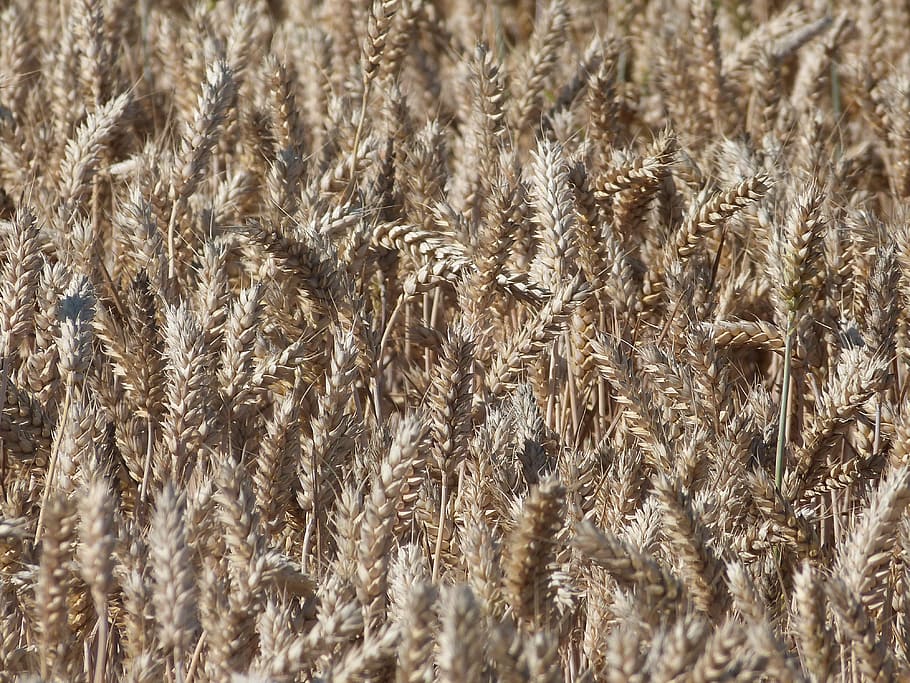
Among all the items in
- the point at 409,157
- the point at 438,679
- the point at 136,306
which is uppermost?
the point at 409,157

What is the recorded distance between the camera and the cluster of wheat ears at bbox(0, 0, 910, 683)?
6.46 ft

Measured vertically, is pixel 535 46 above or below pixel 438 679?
above

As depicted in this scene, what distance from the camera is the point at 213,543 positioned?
2.20 m

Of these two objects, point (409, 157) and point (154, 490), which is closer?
point (154, 490)

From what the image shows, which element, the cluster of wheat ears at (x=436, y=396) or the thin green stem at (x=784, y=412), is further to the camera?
the thin green stem at (x=784, y=412)

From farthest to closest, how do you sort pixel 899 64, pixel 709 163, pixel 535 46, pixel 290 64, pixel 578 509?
1. pixel 899 64
2. pixel 290 64
3. pixel 535 46
4. pixel 709 163
5. pixel 578 509

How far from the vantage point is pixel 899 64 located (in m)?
4.75

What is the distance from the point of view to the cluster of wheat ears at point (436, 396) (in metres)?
1.97

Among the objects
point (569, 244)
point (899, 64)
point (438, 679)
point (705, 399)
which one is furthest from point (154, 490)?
point (899, 64)

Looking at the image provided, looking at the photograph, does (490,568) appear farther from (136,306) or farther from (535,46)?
(535,46)

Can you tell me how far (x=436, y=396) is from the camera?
2459 mm

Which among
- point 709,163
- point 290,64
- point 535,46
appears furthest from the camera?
point 290,64

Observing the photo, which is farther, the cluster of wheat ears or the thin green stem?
the thin green stem

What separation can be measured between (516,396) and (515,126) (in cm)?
148
